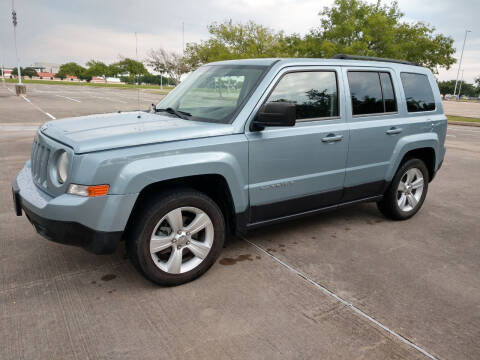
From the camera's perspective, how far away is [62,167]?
287cm

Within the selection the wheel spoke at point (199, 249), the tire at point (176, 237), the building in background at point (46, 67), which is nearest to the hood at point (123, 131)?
the tire at point (176, 237)

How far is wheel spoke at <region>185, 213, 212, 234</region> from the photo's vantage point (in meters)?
3.14

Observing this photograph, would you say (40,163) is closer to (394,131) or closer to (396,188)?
(394,131)

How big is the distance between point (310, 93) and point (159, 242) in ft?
6.55

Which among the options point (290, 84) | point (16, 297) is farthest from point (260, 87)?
point (16, 297)

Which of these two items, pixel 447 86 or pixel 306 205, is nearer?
pixel 306 205

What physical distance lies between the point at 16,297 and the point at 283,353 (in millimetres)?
2018

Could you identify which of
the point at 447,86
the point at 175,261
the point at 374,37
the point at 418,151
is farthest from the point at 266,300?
the point at 447,86

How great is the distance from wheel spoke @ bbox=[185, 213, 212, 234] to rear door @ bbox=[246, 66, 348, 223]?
483mm

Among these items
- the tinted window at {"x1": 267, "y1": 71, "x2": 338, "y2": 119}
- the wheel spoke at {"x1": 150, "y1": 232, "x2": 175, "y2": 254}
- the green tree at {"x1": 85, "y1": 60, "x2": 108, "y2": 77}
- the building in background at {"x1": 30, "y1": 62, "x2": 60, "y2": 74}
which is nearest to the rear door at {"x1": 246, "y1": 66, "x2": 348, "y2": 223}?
the tinted window at {"x1": 267, "y1": 71, "x2": 338, "y2": 119}

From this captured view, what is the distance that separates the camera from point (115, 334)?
8.32 ft

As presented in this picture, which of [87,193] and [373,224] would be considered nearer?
[87,193]

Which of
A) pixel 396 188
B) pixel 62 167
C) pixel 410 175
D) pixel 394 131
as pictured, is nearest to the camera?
pixel 62 167

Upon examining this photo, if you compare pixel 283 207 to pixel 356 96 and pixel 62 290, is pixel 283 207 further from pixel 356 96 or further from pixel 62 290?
pixel 62 290
